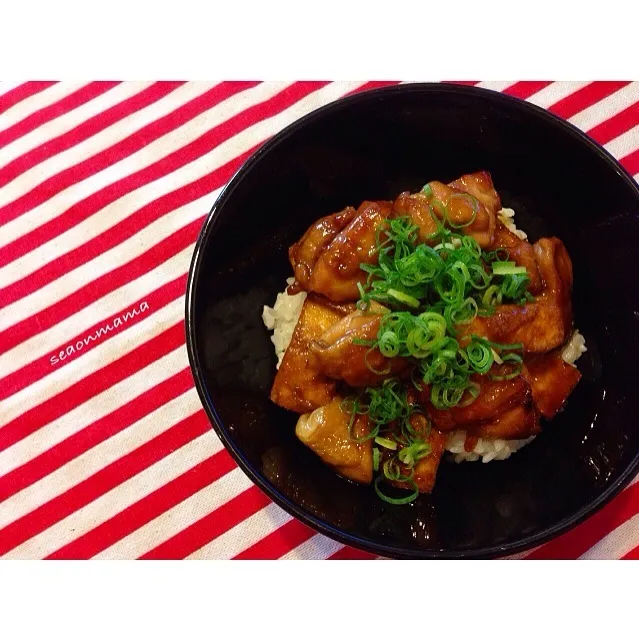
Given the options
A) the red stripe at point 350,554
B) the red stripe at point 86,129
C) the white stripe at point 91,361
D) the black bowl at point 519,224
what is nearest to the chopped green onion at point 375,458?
the black bowl at point 519,224

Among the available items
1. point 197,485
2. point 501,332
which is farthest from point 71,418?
point 501,332

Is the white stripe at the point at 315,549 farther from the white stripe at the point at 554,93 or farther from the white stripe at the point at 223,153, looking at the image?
the white stripe at the point at 554,93

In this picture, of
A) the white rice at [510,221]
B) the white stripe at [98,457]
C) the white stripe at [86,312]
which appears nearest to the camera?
the white rice at [510,221]

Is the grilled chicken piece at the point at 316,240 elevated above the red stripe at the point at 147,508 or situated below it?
above

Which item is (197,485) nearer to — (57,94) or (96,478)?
(96,478)

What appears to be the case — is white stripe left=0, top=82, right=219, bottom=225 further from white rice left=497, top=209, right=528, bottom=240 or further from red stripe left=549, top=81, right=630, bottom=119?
red stripe left=549, top=81, right=630, bottom=119

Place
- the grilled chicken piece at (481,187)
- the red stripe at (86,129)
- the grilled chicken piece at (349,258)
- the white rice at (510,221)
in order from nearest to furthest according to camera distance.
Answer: the grilled chicken piece at (349,258) → the grilled chicken piece at (481,187) → the white rice at (510,221) → the red stripe at (86,129)
